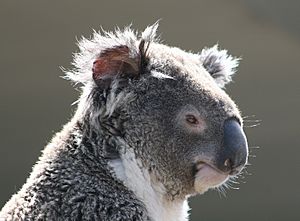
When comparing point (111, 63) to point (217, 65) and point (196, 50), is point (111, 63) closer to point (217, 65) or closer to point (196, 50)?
point (217, 65)

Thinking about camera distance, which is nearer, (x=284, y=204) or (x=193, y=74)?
(x=193, y=74)

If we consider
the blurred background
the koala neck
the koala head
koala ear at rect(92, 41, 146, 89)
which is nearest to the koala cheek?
the koala head

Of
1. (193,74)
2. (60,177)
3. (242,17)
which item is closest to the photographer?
(60,177)

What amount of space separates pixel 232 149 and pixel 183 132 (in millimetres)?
170

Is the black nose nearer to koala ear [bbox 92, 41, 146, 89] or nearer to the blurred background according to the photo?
koala ear [bbox 92, 41, 146, 89]

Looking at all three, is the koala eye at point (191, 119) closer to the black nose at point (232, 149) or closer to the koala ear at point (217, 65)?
the black nose at point (232, 149)

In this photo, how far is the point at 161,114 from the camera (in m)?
2.61

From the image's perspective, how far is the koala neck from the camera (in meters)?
2.56

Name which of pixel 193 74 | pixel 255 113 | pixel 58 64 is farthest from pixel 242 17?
pixel 193 74

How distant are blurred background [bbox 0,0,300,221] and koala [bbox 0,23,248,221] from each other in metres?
2.56

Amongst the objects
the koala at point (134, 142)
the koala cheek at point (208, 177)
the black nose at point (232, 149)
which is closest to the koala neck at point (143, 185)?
the koala at point (134, 142)

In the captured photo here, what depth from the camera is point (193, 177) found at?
2605 mm

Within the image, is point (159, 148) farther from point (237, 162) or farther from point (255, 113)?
point (255, 113)

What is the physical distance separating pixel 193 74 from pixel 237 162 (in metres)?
0.36
